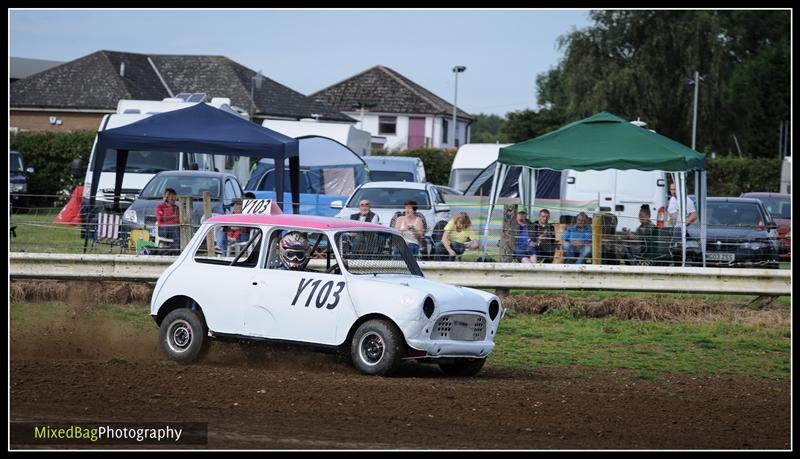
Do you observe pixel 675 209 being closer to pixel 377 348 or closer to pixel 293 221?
pixel 293 221

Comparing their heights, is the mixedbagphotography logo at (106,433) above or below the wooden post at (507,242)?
below

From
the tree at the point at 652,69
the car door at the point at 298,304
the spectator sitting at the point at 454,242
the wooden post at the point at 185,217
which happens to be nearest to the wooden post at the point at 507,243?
the spectator sitting at the point at 454,242

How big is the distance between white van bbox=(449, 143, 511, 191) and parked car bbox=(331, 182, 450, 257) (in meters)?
8.53

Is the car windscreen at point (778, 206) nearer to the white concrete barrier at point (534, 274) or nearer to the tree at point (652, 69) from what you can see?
the white concrete barrier at point (534, 274)

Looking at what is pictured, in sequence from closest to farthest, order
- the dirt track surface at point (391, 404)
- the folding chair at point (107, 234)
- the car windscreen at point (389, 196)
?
the dirt track surface at point (391, 404)
the folding chair at point (107, 234)
the car windscreen at point (389, 196)

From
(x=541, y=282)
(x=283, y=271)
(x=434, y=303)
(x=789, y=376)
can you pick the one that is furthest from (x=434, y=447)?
(x=541, y=282)

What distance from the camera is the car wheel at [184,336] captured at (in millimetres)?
11641

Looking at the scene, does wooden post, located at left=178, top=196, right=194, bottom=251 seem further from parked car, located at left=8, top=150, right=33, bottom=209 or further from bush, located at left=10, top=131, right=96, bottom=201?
bush, located at left=10, top=131, right=96, bottom=201

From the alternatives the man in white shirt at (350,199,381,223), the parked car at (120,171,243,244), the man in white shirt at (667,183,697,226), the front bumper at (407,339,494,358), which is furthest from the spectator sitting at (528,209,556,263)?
the parked car at (120,171,243,244)

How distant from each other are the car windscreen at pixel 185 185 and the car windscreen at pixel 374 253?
10.1 metres

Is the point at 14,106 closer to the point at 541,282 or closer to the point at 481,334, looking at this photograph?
the point at 541,282

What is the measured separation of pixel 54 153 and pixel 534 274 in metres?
29.1

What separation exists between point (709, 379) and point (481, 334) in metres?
2.61

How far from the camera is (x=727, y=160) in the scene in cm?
4728
